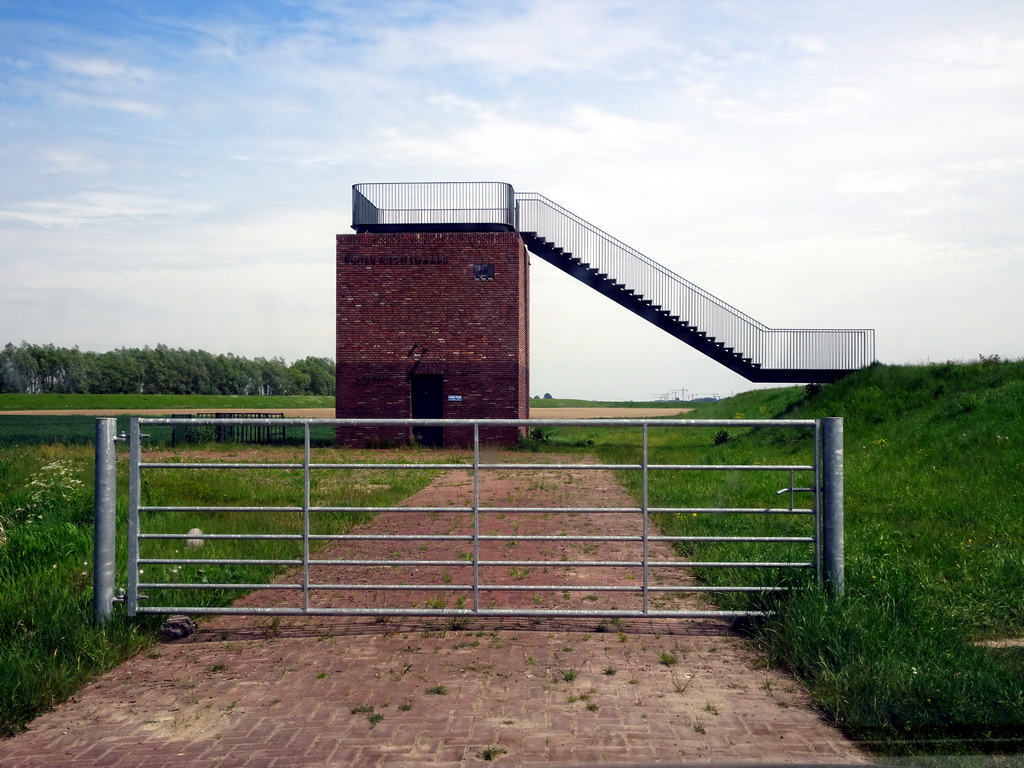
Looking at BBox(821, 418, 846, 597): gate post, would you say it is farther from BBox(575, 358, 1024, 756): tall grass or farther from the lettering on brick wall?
the lettering on brick wall

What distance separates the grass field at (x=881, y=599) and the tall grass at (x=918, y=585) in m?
0.02

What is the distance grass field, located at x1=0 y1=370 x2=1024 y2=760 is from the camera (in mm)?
4969

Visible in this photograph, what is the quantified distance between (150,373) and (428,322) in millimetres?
87264

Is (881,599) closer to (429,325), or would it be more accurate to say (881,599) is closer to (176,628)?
(176,628)

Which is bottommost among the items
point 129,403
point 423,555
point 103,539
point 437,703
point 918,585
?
point 437,703

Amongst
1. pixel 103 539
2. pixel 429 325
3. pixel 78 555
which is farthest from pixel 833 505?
pixel 429 325

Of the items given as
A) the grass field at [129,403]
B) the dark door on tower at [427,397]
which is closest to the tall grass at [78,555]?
the dark door on tower at [427,397]


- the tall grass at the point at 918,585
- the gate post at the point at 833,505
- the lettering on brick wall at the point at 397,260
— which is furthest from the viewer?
the lettering on brick wall at the point at 397,260

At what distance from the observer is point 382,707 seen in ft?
17.1

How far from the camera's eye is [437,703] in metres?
5.29

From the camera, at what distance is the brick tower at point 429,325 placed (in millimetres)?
27875

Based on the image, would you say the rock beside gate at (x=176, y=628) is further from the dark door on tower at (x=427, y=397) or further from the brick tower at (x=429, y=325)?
the dark door on tower at (x=427, y=397)

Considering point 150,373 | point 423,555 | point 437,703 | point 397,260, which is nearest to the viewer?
→ point 437,703

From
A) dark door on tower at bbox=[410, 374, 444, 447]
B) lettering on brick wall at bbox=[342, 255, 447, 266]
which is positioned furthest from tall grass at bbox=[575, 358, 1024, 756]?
lettering on brick wall at bbox=[342, 255, 447, 266]
